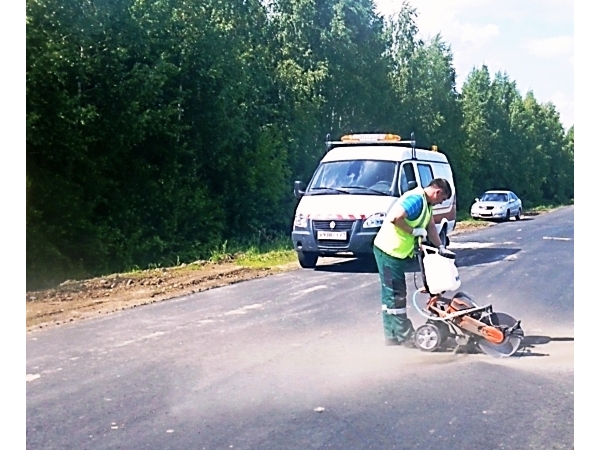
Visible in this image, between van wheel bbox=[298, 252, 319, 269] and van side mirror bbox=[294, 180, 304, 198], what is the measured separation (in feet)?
0.82

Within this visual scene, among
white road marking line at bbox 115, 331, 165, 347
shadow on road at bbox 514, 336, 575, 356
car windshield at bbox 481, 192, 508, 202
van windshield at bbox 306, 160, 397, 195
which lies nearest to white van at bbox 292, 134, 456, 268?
van windshield at bbox 306, 160, 397, 195

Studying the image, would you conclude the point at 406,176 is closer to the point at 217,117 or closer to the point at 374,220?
the point at 374,220

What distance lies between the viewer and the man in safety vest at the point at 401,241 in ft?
9.12

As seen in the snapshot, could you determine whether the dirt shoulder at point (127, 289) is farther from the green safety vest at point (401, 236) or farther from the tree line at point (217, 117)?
the green safety vest at point (401, 236)

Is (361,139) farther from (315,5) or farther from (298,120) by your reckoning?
(315,5)

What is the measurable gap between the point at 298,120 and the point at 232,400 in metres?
1.25

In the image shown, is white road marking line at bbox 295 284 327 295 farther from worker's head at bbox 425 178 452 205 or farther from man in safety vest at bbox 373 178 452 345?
worker's head at bbox 425 178 452 205

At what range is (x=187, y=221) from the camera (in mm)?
3168

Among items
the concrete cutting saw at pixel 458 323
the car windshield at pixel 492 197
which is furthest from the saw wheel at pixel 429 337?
the car windshield at pixel 492 197

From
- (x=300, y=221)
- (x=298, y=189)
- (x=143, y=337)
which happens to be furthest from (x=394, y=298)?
(x=143, y=337)

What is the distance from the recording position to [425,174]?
2850 millimetres

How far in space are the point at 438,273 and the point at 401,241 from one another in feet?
0.61

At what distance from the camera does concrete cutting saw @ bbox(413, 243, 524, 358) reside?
9.06 feet
